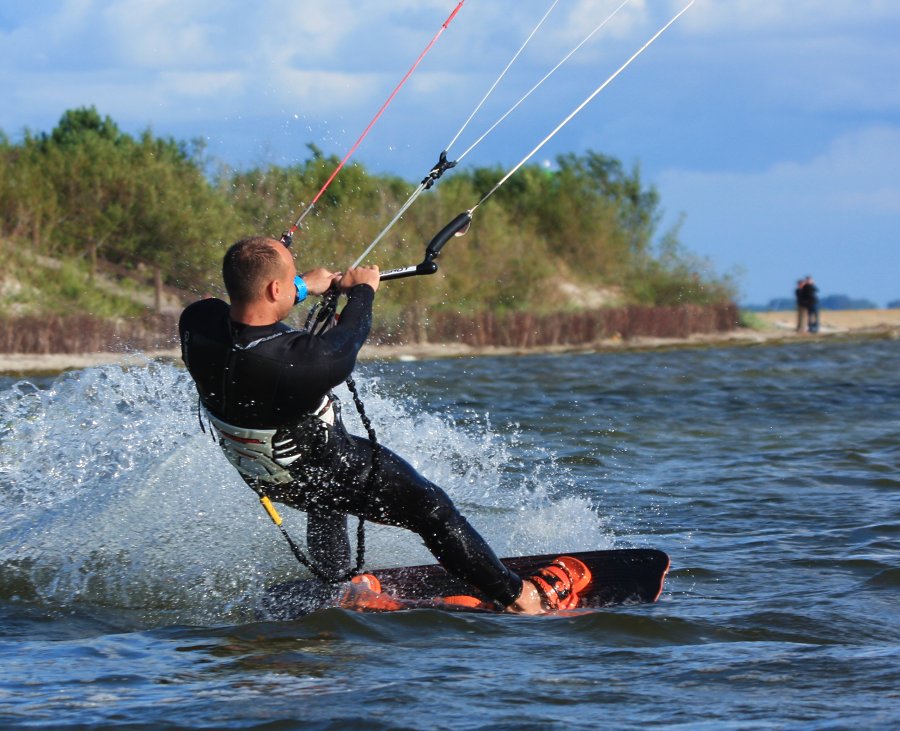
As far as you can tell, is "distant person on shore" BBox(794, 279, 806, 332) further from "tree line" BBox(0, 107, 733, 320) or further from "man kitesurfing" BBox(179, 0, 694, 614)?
"man kitesurfing" BBox(179, 0, 694, 614)

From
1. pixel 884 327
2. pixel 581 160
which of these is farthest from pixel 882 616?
pixel 581 160

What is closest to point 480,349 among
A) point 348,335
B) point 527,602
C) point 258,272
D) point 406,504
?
point 527,602

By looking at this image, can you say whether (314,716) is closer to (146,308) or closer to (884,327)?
(146,308)

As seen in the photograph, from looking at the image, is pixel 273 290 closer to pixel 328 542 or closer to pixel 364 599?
pixel 328 542

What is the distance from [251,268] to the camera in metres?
4.61

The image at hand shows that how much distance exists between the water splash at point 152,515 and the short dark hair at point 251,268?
154 cm

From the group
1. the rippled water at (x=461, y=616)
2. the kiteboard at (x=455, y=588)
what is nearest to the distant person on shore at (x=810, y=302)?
the rippled water at (x=461, y=616)

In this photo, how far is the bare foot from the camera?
534 centimetres

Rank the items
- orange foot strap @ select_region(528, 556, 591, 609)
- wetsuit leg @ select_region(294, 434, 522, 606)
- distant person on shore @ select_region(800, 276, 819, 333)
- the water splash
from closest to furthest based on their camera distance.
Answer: wetsuit leg @ select_region(294, 434, 522, 606) → orange foot strap @ select_region(528, 556, 591, 609) → the water splash → distant person on shore @ select_region(800, 276, 819, 333)

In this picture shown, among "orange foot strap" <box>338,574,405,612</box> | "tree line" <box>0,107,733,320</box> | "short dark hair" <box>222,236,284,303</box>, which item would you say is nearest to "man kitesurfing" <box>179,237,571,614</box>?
"short dark hair" <box>222,236,284,303</box>

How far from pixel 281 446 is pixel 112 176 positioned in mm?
29610

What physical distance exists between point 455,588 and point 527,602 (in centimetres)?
39

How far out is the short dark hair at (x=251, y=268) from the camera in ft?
15.1

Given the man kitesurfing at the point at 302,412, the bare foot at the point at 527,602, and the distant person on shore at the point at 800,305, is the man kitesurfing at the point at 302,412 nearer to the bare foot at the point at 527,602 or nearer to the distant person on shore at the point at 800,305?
the bare foot at the point at 527,602
